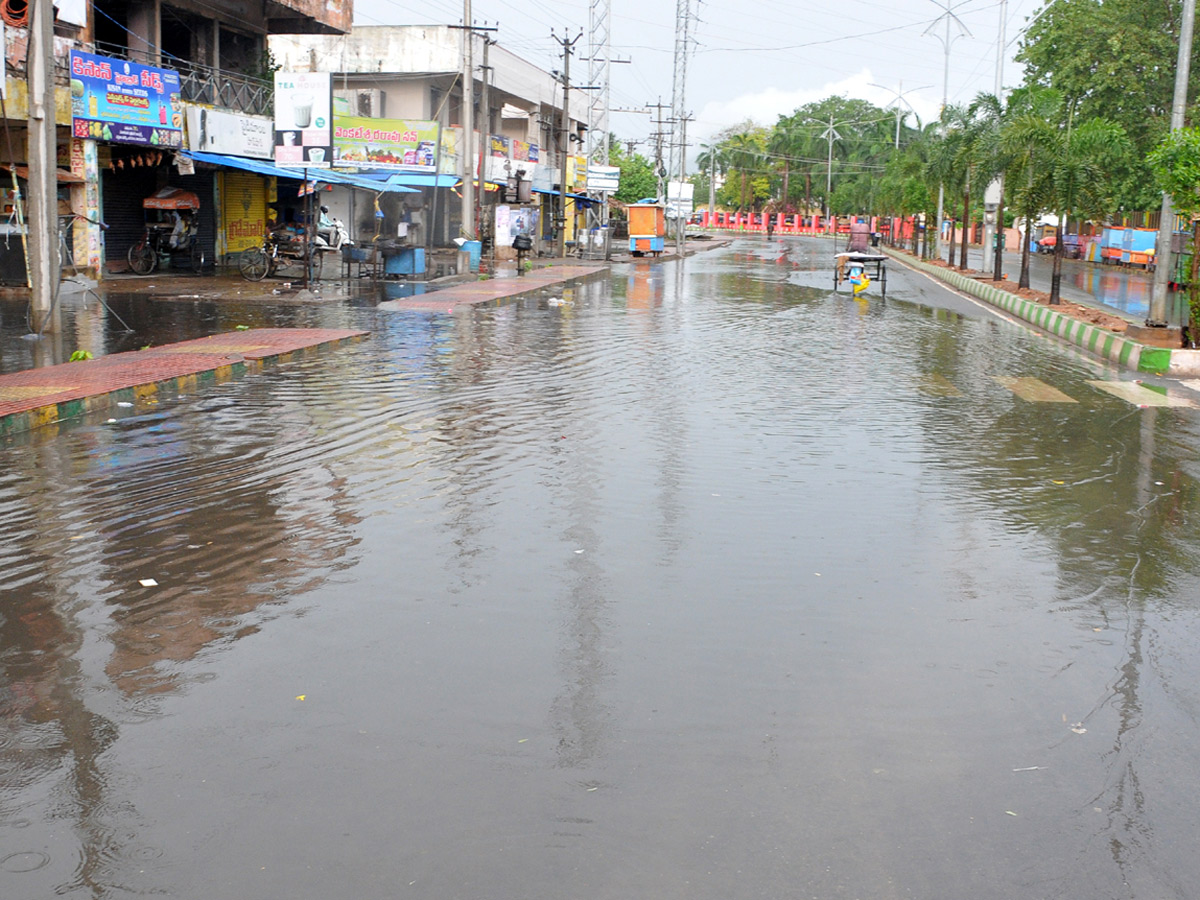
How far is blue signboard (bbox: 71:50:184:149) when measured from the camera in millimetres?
26406

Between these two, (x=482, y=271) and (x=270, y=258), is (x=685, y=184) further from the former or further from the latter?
(x=270, y=258)

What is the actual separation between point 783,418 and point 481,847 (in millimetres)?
8954

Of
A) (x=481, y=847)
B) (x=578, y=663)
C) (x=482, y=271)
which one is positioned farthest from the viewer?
(x=482, y=271)

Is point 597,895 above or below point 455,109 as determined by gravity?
below

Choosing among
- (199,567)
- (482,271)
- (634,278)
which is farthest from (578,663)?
(634,278)

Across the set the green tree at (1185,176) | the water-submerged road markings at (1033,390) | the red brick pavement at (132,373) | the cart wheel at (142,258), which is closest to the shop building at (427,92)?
the cart wheel at (142,258)

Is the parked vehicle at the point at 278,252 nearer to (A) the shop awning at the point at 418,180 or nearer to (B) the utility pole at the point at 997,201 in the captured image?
(A) the shop awning at the point at 418,180

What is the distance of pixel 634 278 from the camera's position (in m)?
41.2

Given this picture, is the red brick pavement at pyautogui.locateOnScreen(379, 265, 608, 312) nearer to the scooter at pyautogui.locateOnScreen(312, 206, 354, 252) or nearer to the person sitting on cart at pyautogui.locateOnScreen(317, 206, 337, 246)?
the scooter at pyautogui.locateOnScreen(312, 206, 354, 252)

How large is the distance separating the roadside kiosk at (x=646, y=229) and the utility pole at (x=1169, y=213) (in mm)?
37869

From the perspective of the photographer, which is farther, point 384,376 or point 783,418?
point 384,376

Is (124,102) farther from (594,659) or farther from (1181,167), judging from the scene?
(594,659)

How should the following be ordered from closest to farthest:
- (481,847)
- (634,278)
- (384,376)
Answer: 1. (481,847)
2. (384,376)
3. (634,278)

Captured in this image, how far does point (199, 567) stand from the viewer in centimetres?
710
